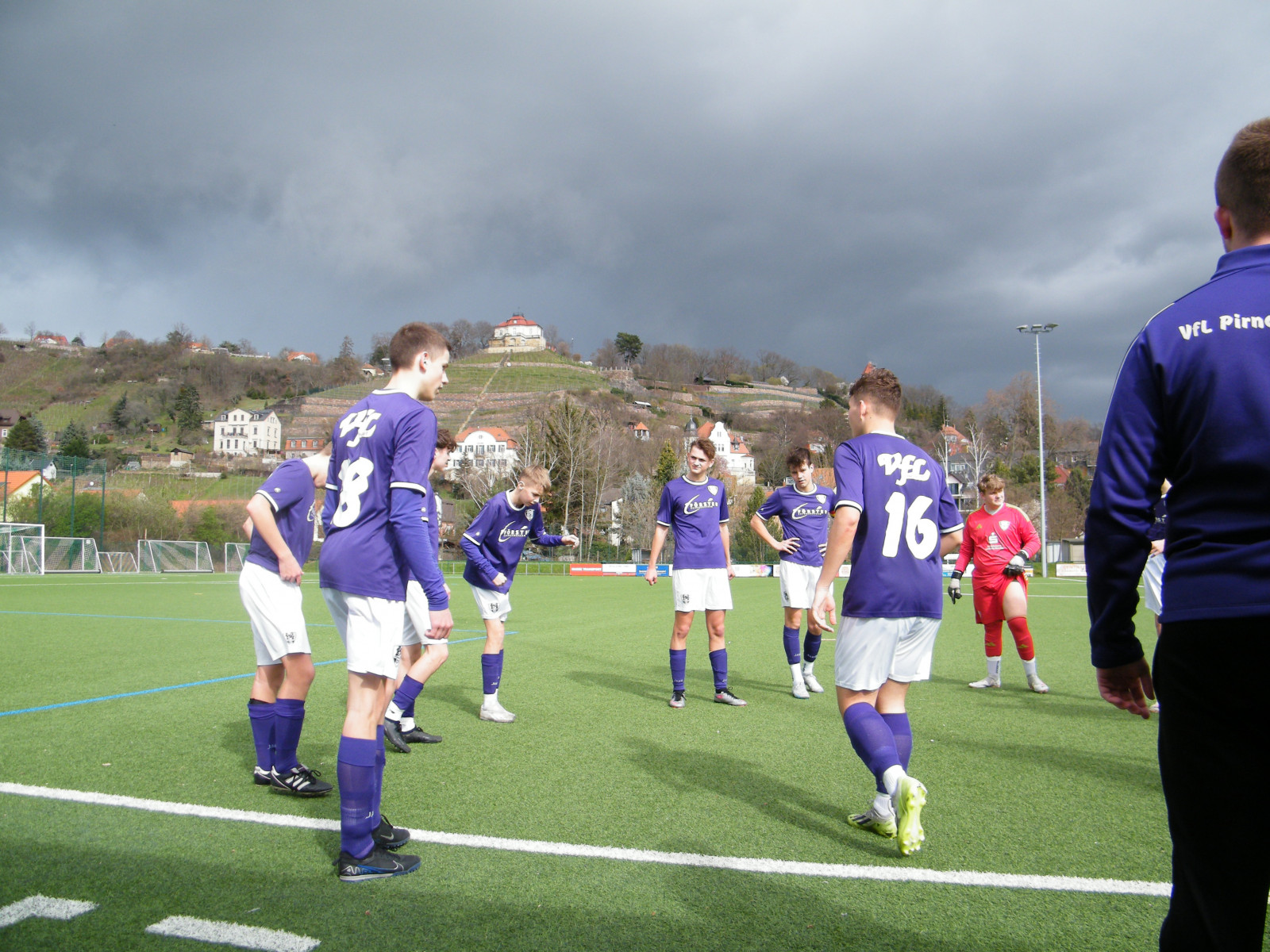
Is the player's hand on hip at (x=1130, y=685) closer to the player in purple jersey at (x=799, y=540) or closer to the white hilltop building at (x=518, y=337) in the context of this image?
the player in purple jersey at (x=799, y=540)

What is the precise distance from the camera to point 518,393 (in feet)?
364

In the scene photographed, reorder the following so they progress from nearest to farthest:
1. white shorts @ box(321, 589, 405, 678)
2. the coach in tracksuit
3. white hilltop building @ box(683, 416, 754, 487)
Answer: the coach in tracksuit, white shorts @ box(321, 589, 405, 678), white hilltop building @ box(683, 416, 754, 487)

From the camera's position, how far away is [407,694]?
5488 mm

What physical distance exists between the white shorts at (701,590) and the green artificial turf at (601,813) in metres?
0.89

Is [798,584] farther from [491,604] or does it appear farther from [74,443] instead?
[74,443]

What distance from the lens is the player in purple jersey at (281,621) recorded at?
169 inches

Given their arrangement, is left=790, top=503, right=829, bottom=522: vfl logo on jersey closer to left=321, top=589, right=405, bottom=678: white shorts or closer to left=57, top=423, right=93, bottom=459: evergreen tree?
left=321, top=589, right=405, bottom=678: white shorts

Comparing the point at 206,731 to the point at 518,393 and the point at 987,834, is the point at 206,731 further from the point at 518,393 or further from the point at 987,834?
the point at 518,393

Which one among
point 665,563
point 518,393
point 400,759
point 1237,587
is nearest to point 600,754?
point 400,759

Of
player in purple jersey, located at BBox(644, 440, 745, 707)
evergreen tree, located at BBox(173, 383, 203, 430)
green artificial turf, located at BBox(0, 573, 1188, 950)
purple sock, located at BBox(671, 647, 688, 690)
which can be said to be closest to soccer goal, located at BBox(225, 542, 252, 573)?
green artificial turf, located at BBox(0, 573, 1188, 950)

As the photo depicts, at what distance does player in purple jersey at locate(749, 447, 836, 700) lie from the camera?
302 inches

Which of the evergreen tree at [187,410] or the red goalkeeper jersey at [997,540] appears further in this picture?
the evergreen tree at [187,410]

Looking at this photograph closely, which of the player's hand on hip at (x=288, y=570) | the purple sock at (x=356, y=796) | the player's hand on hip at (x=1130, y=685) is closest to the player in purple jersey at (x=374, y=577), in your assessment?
the purple sock at (x=356, y=796)

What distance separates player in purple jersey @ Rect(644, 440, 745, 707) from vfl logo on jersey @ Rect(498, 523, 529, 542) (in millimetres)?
1134
